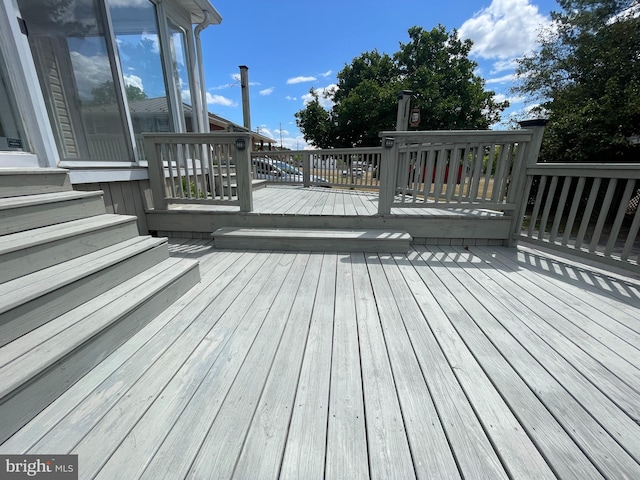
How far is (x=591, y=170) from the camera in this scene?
2.19m

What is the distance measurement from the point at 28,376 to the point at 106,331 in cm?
32

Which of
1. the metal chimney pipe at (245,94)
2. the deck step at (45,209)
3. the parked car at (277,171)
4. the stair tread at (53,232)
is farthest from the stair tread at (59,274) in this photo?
the metal chimney pipe at (245,94)

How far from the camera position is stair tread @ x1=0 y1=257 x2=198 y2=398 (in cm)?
94

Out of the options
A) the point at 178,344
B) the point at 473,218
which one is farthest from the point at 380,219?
the point at 178,344

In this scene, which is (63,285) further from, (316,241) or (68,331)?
(316,241)

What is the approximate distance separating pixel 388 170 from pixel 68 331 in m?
2.72

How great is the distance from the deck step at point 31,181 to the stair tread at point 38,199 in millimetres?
36

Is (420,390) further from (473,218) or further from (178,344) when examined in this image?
(473,218)

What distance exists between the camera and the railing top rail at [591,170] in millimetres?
1959

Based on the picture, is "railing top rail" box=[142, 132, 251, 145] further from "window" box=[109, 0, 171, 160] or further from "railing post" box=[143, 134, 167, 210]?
"window" box=[109, 0, 171, 160]

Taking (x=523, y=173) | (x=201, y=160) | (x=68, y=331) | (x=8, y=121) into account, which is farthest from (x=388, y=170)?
(x=8, y=121)

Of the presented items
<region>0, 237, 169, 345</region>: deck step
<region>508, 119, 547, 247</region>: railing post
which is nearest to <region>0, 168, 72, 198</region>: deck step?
<region>0, 237, 169, 345</region>: deck step

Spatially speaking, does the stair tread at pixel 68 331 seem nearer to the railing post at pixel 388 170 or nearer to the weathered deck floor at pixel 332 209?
the weathered deck floor at pixel 332 209

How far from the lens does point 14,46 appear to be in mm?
1844
